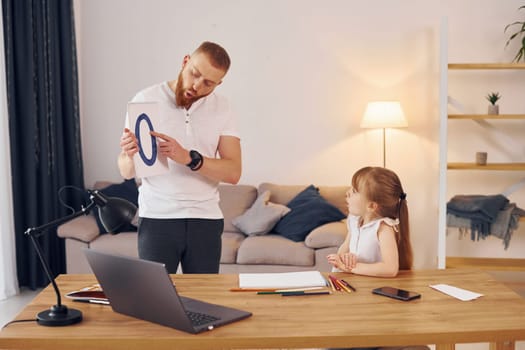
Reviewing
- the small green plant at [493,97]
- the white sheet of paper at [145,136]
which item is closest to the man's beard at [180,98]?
the white sheet of paper at [145,136]

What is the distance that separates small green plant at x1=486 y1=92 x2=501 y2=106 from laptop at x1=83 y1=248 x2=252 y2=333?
3580mm

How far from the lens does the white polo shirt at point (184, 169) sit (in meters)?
2.53

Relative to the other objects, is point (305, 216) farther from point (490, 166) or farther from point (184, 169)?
point (184, 169)

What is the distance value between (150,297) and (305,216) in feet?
9.82

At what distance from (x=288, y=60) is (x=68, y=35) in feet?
5.29

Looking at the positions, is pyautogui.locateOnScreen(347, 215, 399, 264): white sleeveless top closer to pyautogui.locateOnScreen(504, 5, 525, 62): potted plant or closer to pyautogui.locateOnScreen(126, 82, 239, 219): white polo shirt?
pyautogui.locateOnScreen(126, 82, 239, 219): white polo shirt

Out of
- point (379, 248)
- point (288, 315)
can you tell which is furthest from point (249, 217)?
point (288, 315)

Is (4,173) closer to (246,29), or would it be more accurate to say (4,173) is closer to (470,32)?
(246,29)

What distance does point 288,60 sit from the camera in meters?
5.46

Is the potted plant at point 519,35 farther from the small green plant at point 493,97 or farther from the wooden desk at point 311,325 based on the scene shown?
the wooden desk at point 311,325

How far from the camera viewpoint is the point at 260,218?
488 cm

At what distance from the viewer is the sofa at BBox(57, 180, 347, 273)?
454 centimetres

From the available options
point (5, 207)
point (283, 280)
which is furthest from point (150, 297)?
point (5, 207)

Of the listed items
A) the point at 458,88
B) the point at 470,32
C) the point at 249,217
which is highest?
the point at 470,32
